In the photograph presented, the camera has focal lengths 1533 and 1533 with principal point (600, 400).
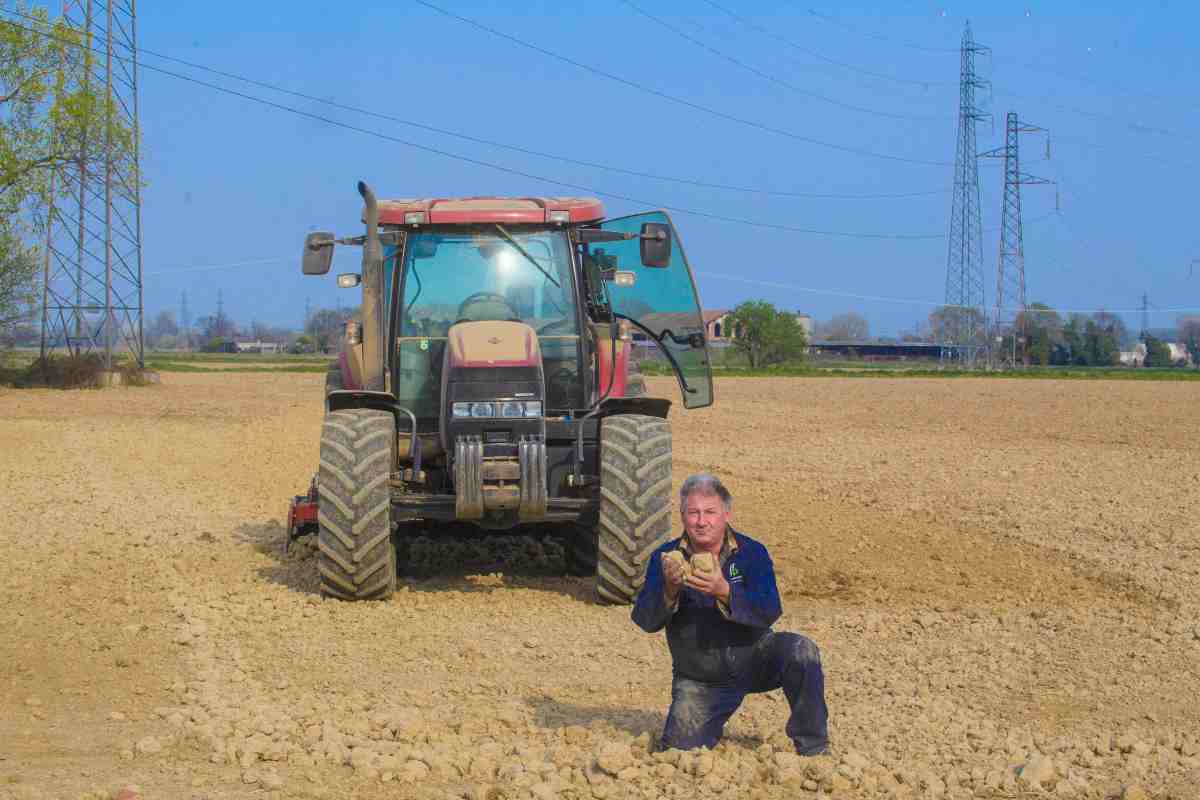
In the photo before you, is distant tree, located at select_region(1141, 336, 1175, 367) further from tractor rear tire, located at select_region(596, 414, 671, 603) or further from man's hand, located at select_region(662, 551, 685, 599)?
man's hand, located at select_region(662, 551, 685, 599)

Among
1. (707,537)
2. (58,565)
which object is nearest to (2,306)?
(58,565)

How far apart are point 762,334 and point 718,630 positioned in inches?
3400

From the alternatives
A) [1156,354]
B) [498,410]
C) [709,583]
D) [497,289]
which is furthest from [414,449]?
[1156,354]

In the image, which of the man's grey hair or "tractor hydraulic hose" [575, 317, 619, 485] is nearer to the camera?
the man's grey hair

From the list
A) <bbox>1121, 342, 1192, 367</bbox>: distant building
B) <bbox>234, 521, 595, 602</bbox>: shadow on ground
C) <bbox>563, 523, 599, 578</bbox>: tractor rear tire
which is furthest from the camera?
<bbox>1121, 342, 1192, 367</bbox>: distant building

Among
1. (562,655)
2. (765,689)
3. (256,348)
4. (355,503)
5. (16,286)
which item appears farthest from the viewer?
(256,348)

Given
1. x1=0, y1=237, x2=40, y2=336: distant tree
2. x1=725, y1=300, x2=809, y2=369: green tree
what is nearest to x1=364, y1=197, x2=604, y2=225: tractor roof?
x1=0, y1=237, x2=40, y2=336: distant tree

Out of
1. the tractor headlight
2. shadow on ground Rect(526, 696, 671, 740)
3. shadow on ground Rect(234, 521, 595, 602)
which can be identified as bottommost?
shadow on ground Rect(526, 696, 671, 740)

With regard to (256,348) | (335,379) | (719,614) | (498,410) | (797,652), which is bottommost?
(797,652)

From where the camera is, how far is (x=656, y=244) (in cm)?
995

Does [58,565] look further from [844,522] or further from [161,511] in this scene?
[844,522]

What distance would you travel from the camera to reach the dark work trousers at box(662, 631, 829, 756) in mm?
5879

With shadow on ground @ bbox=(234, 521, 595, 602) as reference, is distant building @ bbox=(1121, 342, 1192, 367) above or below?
above

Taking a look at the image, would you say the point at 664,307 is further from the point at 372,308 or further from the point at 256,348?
the point at 256,348
